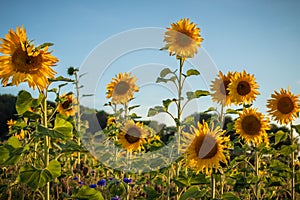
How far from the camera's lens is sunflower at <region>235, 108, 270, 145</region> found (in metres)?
4.55

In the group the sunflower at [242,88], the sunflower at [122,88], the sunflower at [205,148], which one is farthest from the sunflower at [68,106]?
the sunflower at [205,148]

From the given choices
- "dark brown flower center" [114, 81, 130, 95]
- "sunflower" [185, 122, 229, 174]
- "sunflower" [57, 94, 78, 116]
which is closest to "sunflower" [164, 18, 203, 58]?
"sunflower" [185, 122, 229, 174]

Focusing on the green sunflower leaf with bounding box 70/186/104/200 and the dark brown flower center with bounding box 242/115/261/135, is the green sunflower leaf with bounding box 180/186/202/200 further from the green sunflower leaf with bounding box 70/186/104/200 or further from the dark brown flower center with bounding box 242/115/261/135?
the dark brown flower center with bounding box 242/115/261/135

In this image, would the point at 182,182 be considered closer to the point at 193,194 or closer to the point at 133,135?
the point at 193,194

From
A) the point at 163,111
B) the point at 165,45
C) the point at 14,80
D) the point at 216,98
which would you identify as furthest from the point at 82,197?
the point at 216,98

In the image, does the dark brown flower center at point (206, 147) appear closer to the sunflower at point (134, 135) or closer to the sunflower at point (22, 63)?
the sunflower at point (134, 135)

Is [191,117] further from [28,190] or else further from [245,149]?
[28,190]

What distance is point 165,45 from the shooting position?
4.30m

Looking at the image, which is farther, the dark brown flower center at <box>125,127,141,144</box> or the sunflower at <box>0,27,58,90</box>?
the dark brown flower center at <box>125,127,141,144</box>

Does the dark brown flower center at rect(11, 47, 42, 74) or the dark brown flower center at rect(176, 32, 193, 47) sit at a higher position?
the dark brown flower center at rect(176, 32, 193, 47)

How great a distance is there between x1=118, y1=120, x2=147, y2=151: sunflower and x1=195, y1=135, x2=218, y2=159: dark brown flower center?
120 cm

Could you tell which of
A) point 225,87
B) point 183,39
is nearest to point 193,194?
point 183,39

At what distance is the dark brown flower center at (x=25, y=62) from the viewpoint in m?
2.86

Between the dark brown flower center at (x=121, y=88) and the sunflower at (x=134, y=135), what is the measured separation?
777 mm
